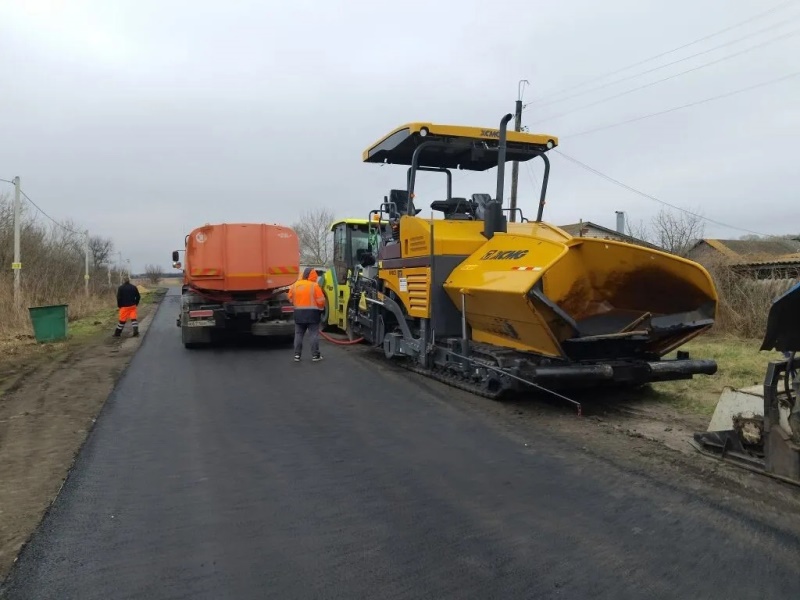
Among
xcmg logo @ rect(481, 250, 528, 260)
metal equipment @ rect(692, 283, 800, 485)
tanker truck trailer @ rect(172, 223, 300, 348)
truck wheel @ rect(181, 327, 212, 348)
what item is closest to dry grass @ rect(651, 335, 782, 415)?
metal equipment @ rect(692, 283, 800, 485)

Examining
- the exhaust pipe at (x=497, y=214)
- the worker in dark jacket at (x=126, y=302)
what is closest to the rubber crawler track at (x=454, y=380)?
the exhaust pipe at (x=497, y=214)

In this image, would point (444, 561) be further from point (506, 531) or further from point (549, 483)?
point (549, 483)

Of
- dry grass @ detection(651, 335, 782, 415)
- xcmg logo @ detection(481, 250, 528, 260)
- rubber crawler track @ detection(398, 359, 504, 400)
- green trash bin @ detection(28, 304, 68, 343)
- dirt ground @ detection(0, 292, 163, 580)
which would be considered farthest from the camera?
green trash bin @ detection(28, 304, 68, 343)

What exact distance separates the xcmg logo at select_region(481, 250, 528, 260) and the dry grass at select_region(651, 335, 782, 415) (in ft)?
7.52

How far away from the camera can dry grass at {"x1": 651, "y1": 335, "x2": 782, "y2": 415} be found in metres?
6.77

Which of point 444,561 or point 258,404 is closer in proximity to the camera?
point 444,561

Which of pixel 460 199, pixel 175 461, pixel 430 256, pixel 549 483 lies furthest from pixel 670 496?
pixel 460 199

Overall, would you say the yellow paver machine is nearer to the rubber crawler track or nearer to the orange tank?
the rubber crawler track

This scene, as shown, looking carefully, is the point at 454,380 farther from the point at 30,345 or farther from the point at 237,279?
the point at 30,345

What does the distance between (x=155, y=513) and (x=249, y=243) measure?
8.79m

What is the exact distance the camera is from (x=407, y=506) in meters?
4.00

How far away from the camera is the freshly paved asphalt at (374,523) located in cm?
303

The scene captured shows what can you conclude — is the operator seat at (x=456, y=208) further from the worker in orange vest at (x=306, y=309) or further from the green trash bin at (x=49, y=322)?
the green trash bin at (x=49, y=322)

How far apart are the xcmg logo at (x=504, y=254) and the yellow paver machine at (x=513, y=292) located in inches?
0.7
